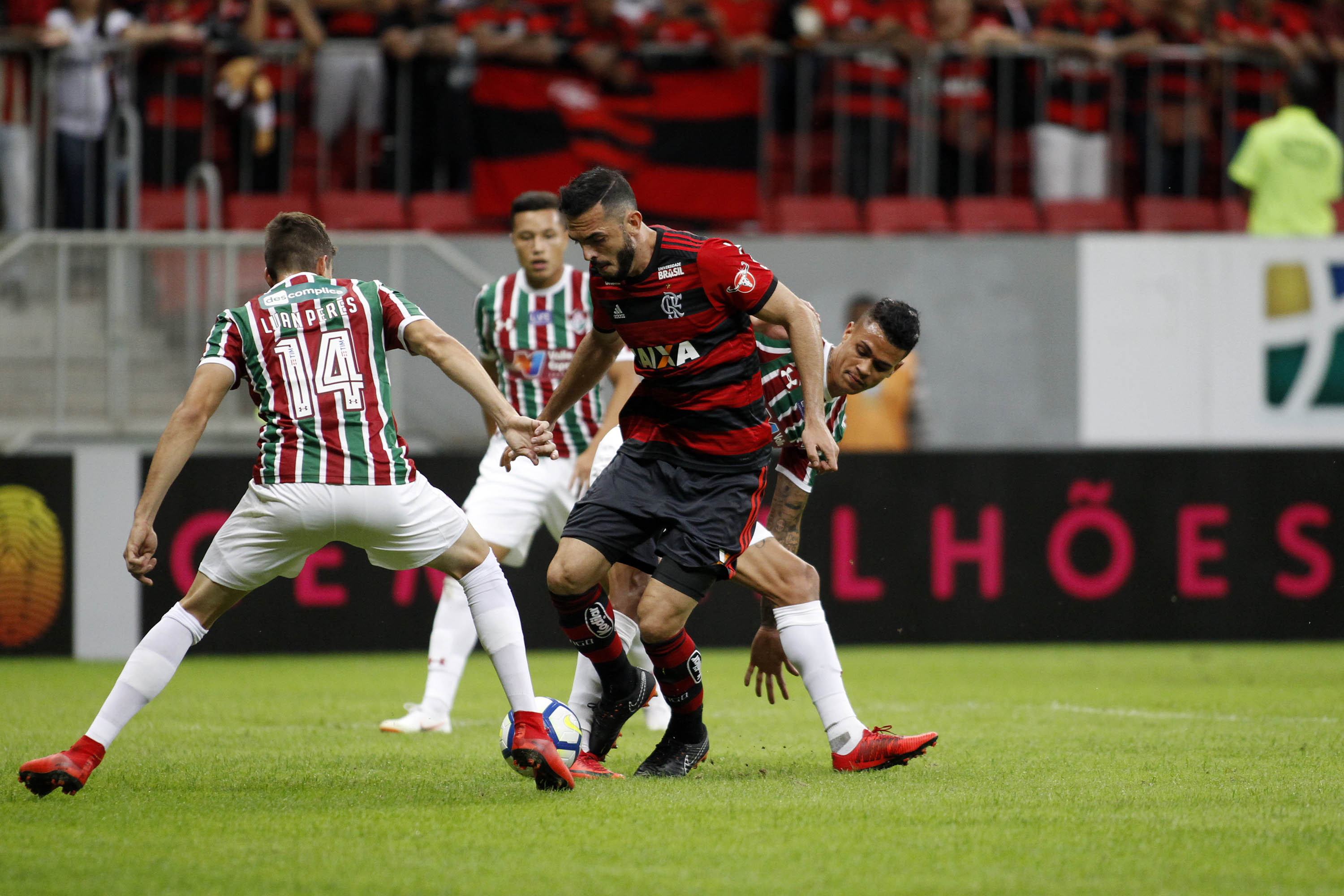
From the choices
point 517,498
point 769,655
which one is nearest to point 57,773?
point 769,655

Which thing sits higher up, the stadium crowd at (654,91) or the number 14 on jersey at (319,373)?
the stadium crowd at (654,91)

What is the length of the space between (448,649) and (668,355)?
241cm

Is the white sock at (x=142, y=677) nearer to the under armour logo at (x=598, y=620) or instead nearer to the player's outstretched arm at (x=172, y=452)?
the player's outstretched arm at (x=172, y=452)

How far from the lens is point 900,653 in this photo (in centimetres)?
1104

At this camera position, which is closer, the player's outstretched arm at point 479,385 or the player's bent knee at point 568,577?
the player's outstretched arm at point 479,385

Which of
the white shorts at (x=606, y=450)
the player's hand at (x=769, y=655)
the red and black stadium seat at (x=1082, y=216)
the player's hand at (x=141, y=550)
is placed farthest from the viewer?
the red and black stadium seat at (x=1082, y=216)

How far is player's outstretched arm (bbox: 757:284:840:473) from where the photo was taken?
529 centimetres

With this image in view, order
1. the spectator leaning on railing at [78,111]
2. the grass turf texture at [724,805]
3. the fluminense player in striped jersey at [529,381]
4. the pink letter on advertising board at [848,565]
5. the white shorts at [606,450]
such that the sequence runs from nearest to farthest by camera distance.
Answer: the grass turf texture at [724,805], the white shorts at [606,450], the fluminense player in striped jersey at [529,381], the pink letter on advertising board at [848,565], the spectator leaning on railing at [78,111]

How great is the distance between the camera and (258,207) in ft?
42.7

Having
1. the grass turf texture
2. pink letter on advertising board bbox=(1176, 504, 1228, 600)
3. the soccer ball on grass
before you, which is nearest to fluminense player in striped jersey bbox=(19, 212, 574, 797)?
the soccer ball on grass

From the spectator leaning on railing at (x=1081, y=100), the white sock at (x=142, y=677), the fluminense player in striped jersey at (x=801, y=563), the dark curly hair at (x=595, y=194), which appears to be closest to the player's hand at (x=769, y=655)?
the fluminense player in striped jersey at (x=801, y=563)

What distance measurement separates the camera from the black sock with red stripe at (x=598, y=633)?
5531mm

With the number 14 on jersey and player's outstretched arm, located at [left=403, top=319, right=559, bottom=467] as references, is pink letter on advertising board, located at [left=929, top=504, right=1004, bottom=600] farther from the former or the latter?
the number 14 on jersey

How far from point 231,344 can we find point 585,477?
2.18 metres
